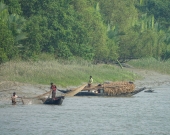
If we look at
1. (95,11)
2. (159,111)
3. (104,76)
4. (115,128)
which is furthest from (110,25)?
(115,128)

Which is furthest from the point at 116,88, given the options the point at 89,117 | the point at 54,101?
the point at 89,117

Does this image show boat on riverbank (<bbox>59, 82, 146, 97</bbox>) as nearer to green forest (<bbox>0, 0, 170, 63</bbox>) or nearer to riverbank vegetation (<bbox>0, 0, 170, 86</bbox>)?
riverbank vegetation (<bbox>0, 0, 170, 86</bbox>)

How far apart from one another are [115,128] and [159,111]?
351 inches

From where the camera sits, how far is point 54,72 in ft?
171

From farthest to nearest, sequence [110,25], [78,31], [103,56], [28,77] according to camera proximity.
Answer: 1. [110,25]
2. [103,56]
3. [78,31]
4. [28,77]

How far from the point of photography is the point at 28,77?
4962cm

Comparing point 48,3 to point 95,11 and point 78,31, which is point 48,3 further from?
point 95,11

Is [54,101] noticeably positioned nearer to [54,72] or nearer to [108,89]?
[108,89]

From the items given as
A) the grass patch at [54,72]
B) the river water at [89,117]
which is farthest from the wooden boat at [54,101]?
the grass patch at [54,72]

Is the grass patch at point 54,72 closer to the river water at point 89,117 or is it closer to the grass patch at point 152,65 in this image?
the river water at point 89,117

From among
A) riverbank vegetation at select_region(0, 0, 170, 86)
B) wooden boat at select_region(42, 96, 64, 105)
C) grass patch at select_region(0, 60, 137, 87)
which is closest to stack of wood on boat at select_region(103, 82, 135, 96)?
grass patch at select_region(0, 60, 137, 87)

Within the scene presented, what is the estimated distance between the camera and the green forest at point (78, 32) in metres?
55.7

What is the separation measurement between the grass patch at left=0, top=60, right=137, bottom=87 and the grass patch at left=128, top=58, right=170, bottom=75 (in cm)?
1356

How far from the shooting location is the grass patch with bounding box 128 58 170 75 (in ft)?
247
